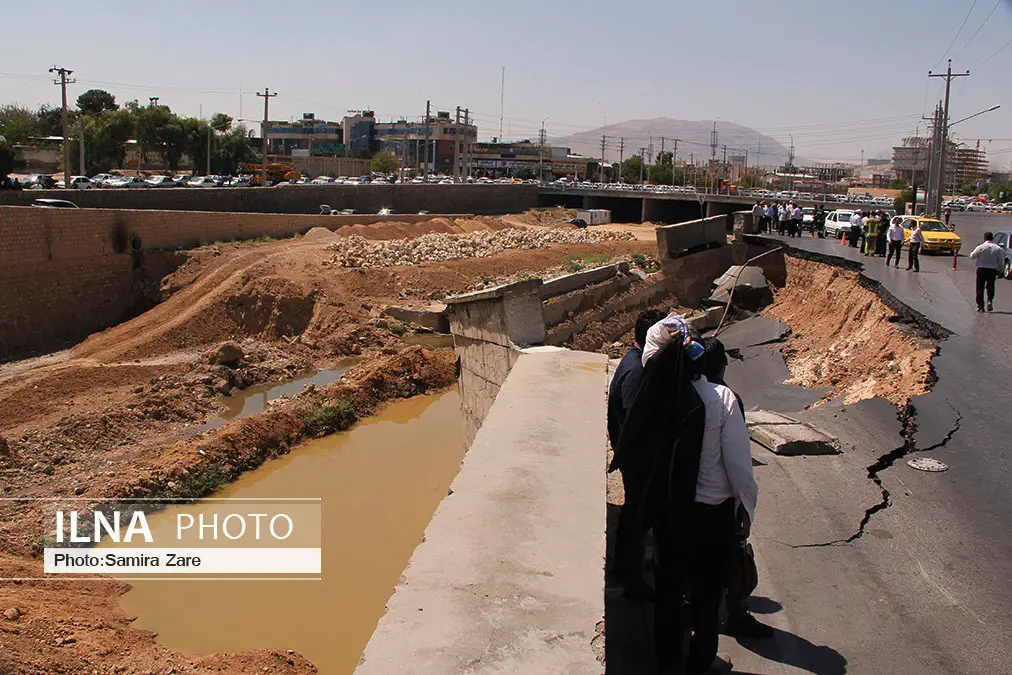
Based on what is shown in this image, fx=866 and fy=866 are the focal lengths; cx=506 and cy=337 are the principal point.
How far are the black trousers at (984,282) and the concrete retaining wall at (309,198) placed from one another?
32.5 metres

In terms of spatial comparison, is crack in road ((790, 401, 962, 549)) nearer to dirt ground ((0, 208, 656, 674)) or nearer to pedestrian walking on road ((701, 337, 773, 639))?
pedestrian walking on road ((701, 337, 773, 639))

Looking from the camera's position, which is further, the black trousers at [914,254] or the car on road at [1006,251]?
the black trousers at [914,254]

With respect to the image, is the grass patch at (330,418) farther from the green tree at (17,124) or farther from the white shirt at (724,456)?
the green tree at (17,124)

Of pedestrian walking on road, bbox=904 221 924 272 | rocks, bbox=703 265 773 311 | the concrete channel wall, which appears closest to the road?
the concrete channel wall

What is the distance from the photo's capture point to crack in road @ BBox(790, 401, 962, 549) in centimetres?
589

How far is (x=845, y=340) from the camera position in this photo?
636 inches

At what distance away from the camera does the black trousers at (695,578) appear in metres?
4.07

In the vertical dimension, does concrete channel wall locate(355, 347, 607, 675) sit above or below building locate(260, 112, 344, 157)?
below

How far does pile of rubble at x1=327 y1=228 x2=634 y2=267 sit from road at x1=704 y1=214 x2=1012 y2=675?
25.1 m

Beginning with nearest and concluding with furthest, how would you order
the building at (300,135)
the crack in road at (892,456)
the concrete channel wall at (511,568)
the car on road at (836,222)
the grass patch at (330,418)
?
1. the concrete channel wall at (511,568)
2. the crack in road at (892,456)
3. the grass patch at (330,418)
4. the car on road at (836,222)
5. the building at (300,135)

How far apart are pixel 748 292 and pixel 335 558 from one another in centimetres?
1740

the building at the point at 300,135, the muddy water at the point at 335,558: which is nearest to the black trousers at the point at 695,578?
the muddy water at the point at 335,558

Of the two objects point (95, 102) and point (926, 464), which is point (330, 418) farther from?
point (95, 102)

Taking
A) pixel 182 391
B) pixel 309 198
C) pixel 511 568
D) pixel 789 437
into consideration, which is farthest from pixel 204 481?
pixel 309 198
